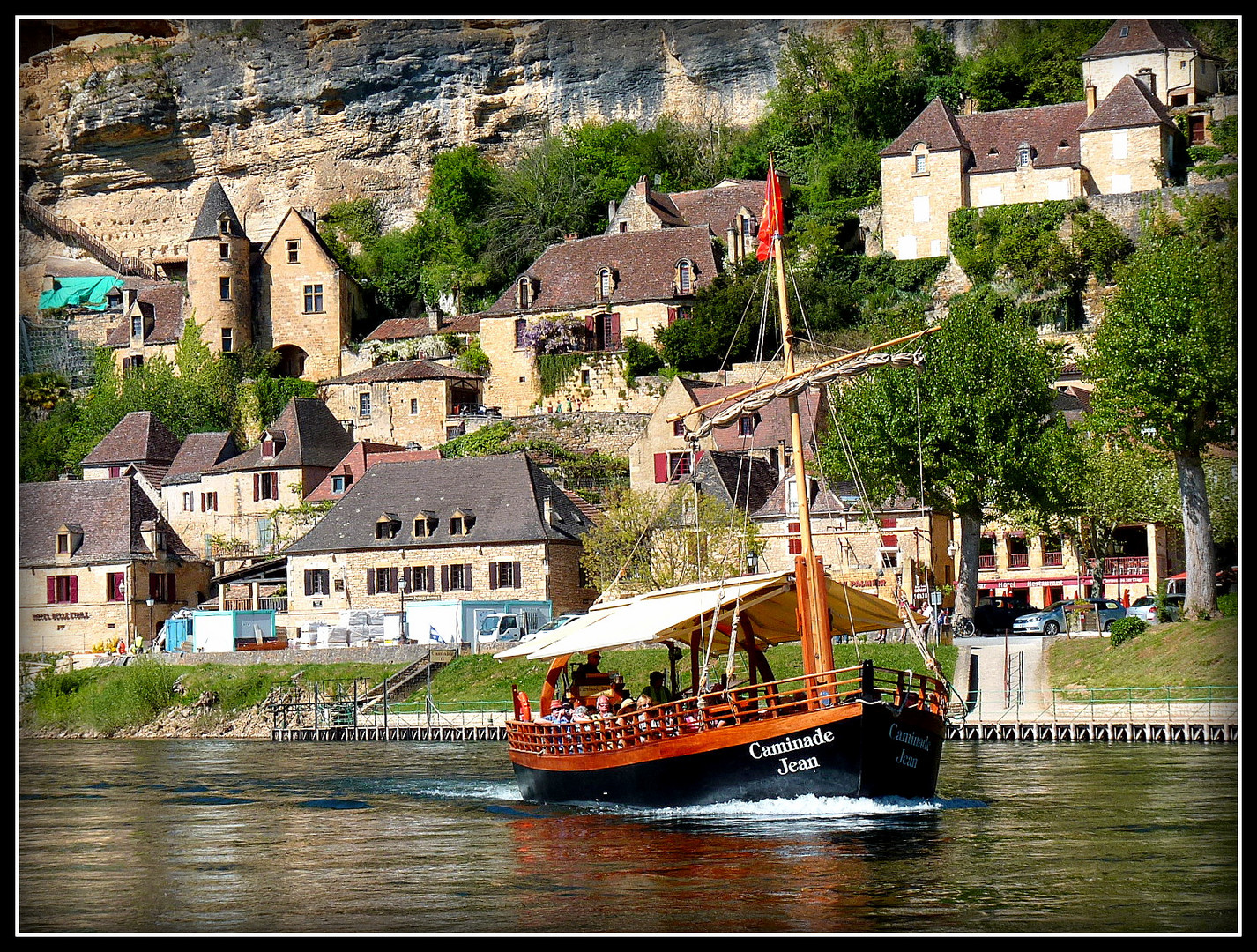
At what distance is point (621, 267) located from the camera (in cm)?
8056

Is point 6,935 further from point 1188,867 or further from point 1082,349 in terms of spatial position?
point 1082,349

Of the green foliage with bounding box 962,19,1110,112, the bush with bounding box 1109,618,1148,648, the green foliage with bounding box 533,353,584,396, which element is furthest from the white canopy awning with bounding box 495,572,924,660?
the green foliage with bounding box 962,19,1110,112

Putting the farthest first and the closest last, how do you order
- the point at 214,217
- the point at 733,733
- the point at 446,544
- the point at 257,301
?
the point at 257,301, the point at 214,217, the point at 446,544, the point at 733,733

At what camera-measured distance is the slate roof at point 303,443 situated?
72438 mm

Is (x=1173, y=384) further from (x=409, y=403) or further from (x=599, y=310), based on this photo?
(x=409, y=403)

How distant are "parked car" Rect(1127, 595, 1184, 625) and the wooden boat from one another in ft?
64.8

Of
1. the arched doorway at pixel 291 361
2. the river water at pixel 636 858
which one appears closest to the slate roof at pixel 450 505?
the arched doorway at pixel 291 361

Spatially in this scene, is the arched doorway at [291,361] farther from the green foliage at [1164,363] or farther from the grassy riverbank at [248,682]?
the green foliage at [1164,363]

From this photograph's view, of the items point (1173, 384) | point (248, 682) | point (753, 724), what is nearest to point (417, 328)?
point (248, 682)

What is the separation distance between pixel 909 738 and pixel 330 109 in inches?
3231

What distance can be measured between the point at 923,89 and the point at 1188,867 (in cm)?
7466

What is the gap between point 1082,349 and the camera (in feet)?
237

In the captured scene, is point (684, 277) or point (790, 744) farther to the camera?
point (684, 277)

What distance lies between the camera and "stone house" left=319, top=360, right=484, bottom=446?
7825cm
